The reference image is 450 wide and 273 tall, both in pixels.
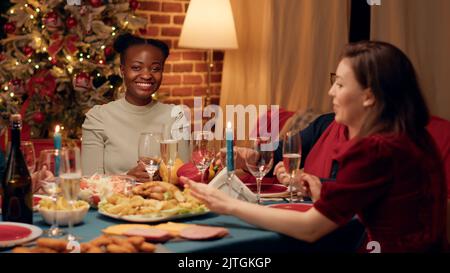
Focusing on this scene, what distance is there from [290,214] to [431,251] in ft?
1.33

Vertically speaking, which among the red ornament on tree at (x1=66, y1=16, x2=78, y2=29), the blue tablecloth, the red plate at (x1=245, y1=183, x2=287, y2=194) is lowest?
the blue tablecloth

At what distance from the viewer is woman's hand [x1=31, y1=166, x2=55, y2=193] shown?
202 centimetres

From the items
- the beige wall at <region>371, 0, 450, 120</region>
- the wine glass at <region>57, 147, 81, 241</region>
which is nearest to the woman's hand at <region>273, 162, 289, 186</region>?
the wine glass at <region>57, 147, 81, 241</region>

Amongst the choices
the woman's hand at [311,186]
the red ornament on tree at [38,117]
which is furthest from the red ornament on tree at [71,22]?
the woman's hand at [311,186]

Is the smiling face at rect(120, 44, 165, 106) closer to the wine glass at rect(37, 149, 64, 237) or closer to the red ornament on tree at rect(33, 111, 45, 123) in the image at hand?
the wine glass at rect(37, 149, 64, 237)

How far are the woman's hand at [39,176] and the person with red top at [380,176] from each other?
375 mm

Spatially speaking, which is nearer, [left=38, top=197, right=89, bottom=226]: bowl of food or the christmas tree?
[left=38, top=197, right=89, bottom=226]: bowl of food

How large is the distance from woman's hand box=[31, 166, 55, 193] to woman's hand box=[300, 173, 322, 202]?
2.51ft

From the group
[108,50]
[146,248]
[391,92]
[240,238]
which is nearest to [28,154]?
[146,248]

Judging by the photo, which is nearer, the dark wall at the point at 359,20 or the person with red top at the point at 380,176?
the person with red top at the point at 380,176

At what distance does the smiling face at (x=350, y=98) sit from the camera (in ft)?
6.72

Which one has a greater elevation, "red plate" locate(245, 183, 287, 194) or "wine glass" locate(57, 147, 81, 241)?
"wine glass" locate(57, 147, 81, 241)

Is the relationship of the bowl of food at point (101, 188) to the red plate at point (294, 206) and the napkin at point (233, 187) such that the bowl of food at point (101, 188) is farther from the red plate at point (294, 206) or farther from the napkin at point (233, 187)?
the red plate at point (294, 206)

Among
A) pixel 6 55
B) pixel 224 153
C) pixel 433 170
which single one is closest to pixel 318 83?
pixel 6 55
